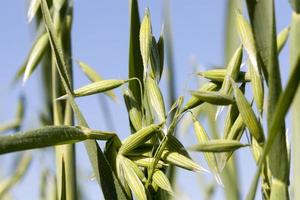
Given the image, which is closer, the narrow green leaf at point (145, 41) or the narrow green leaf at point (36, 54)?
the narrow green leaf at point (145, 41)

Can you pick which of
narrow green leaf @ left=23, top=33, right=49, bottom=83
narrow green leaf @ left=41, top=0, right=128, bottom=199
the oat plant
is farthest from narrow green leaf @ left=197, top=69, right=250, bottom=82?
narrow green leaf @ left=23, top=33, right=49, bottom=83

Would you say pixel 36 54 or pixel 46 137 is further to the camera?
pixel 36 54

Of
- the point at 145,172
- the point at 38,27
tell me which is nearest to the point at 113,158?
the point at 145,172

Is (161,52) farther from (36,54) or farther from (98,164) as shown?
(36,54)

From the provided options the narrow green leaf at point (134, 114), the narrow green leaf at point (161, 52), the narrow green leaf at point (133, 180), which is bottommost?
the narrow green leaf at point (133, 180)

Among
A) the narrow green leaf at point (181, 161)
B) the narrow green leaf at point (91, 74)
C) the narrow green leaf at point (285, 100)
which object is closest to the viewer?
the narrow green leaf at point (285, 100)

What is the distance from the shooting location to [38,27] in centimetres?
67

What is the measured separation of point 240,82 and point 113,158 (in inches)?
4.4

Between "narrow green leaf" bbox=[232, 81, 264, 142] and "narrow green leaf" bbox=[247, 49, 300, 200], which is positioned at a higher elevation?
"narrow green leaf" bbox=[247, 49, 300, 200]

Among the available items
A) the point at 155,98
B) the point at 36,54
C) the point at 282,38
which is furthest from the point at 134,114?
the point at 36,54

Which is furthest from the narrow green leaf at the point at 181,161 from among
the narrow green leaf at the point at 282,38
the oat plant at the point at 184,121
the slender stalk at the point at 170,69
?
the slender stalk at the point at 170,69

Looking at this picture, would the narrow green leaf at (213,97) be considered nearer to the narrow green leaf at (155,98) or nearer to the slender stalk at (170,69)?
the narrow green leaf at (155,98)

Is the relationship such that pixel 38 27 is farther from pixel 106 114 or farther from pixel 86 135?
pixel 86 135

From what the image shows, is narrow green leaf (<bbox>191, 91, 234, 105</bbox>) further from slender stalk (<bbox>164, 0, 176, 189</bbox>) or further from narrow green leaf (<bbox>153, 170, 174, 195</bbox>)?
slender stalk (<bbox>164, 0, 176, 189</bbox>)
